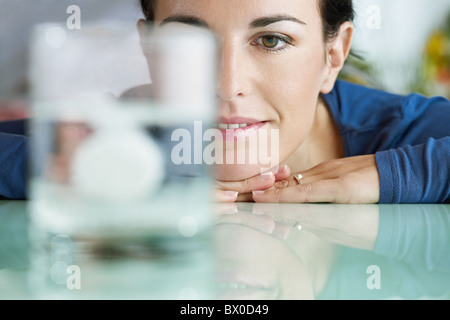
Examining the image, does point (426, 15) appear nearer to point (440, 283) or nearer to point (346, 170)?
point (346, 170)

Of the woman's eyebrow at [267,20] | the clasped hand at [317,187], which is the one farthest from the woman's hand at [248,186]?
the woman's eyebrow at [267,20]

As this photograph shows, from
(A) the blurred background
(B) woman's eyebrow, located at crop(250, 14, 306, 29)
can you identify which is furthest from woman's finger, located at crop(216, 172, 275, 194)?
(A) the blurred background

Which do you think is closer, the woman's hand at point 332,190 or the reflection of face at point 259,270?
the reflection of face at point 259,270

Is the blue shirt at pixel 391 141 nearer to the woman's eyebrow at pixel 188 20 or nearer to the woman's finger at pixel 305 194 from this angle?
the woman's finger at pixel 305 194

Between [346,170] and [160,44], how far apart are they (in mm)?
594

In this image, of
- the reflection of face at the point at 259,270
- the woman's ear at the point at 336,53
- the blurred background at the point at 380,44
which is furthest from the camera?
the blurred background at the point at 380,44

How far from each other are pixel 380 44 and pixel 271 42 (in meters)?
2.20

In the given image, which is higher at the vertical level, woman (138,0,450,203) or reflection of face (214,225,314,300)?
woman (138,0,450,203)

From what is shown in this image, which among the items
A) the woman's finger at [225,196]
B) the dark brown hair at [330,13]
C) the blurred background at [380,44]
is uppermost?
the blurred background at [380,44]

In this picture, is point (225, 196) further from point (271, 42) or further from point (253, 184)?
point (271, 42)

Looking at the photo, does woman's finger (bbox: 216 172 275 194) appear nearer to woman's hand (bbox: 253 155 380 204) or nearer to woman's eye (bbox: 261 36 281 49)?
woman's hand (bbox: 253 155 380 204)

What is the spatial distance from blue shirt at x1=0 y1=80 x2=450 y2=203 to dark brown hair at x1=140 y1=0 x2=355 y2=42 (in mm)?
213

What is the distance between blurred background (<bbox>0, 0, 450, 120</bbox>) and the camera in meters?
2.55

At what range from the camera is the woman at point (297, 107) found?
0.90m
